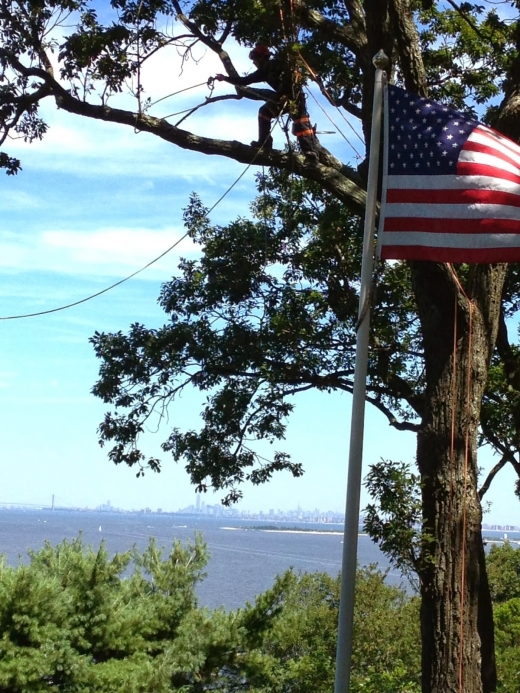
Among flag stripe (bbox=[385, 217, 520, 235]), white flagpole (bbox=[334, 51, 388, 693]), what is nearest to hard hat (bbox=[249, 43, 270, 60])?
white flagpole (bbox=[334, 51, 388, 693])

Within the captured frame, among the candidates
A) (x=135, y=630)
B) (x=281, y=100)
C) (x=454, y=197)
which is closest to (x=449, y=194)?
(x=454, y=197)

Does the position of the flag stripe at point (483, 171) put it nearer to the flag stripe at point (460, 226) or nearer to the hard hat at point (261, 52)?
the flag stripe at point (460, 226)

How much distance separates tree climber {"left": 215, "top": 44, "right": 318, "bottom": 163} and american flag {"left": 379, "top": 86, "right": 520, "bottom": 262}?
2.11 metres

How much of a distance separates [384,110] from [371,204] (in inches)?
33.9

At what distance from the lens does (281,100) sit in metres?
8.05

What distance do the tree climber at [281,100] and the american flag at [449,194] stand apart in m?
2.11

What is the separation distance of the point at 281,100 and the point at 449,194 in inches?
113

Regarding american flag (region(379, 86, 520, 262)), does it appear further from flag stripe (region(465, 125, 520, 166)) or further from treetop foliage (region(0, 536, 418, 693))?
treetop foliage (region(0, 536, 418, 693))

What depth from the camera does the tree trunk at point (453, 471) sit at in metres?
6.50

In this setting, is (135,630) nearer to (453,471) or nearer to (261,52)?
(453,471)

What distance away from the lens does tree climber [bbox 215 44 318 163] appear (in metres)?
7.94

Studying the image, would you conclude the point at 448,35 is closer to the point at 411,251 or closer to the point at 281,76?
the point at 281,76

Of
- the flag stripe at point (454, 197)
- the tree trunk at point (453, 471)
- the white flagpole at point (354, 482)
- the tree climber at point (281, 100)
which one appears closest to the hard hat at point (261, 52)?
the tree climber at point (281, 100)

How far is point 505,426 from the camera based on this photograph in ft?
37.0
